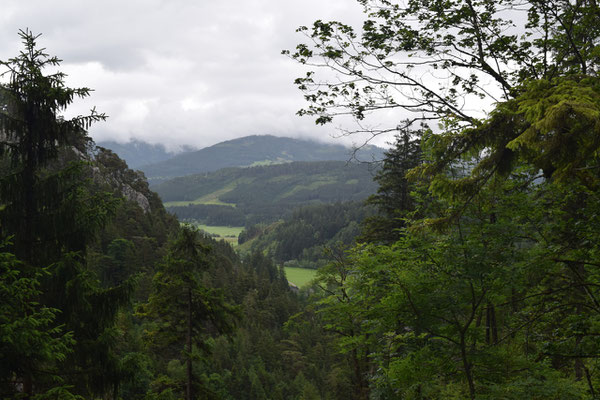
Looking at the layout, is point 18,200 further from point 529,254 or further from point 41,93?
point 529,254

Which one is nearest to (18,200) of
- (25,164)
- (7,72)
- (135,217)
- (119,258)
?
(25,164)

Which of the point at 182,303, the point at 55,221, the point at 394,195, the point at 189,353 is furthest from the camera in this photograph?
the point at 394,195

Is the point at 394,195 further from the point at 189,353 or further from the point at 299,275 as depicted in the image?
the point at 299,275

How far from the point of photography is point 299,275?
145750 mm

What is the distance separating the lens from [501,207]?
30.1 ft

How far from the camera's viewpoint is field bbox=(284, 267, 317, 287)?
134m

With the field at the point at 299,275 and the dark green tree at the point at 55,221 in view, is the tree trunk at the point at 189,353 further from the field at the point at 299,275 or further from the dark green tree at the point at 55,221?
the field at the point at 299,275

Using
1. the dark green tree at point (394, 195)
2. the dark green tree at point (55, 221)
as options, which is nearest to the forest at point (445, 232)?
the dark green tree at point (55, 221)

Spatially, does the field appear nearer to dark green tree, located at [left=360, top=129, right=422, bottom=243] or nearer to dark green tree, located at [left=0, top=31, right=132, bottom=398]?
dark green tree, located at [left=360, top=129, right=422, bottom=243]

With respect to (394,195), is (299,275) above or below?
below

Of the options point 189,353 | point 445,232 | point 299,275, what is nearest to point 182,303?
point 189,353

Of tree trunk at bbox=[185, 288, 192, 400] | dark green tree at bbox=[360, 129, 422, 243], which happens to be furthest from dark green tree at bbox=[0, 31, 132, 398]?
dark green tree at bbox=[360, 129, 422, 243]

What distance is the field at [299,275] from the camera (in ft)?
440

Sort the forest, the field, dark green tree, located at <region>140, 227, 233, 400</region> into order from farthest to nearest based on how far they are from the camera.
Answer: the field, dark green tree, located at <region>140, 227, 233, 400</region>, the forest
